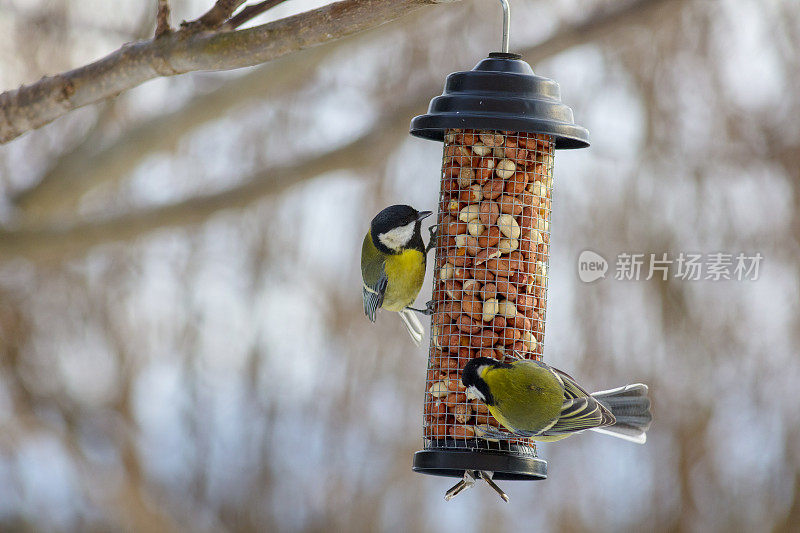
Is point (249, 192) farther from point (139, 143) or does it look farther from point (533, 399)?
point (533, 399)

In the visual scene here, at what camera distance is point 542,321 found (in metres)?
3.97

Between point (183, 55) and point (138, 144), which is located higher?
point (138, 144)

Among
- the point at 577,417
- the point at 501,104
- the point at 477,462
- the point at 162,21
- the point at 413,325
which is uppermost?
the point at 162,21

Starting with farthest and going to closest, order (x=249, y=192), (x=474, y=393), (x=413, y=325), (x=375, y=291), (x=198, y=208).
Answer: (x=249, y=192) → (x=198, y=208) → (x=413, y=325) → (x=375, y=291) → (x=474, y=393)

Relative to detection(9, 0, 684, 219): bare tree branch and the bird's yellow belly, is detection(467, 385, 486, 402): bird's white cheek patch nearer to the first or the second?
the bird's yellow belly

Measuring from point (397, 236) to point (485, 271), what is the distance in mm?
458

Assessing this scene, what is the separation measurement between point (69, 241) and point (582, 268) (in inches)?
149

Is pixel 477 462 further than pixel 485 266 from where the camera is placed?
No

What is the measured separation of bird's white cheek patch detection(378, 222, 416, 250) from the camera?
4.07 meters

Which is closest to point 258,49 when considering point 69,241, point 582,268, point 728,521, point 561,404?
point 561,404

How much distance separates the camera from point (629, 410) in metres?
4.20

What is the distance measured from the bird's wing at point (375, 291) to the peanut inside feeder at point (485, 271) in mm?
354

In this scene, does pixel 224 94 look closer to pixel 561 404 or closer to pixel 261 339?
pixel 261 339

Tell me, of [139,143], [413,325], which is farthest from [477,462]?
[139,143]
